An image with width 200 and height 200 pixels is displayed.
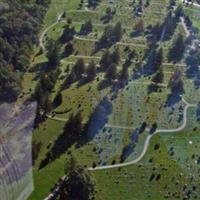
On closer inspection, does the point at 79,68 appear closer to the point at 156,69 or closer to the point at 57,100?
the point at 57,100

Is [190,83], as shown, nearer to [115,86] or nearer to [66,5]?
[115,86]

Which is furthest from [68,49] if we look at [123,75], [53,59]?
[123,75]

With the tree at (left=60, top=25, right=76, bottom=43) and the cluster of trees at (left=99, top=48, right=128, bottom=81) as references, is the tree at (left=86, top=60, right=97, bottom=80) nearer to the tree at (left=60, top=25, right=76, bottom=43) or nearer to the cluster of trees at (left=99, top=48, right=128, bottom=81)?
the cluster of trees at (left=99, top=48, right=128, bottom=81)

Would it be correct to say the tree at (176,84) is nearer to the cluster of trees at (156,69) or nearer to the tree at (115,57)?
the cluster of trees at (156,69)

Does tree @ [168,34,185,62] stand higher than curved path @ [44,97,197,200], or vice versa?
tree @ [168,34,185,62]

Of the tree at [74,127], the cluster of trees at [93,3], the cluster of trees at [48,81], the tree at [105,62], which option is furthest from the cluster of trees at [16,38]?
the tree at [105,62]

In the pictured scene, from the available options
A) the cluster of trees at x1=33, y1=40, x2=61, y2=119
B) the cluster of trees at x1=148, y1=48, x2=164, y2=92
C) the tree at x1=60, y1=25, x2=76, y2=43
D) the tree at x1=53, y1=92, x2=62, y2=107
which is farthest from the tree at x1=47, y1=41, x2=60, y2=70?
the cluster of trees at x1=148, y1=48, x2=164, y2=92

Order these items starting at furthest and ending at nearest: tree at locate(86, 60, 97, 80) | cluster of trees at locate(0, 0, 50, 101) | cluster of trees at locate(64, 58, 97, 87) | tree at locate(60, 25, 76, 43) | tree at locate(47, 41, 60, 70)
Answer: tree at locate(60, 25, 76, 43)
tree at locate(47, 41, 60, 70)
tree at locate(86, 60, 97, 80)
cluster of trees at locate(64, 58, 97, 87)
cluster of trees at locate(0, 0, 50, 101)
